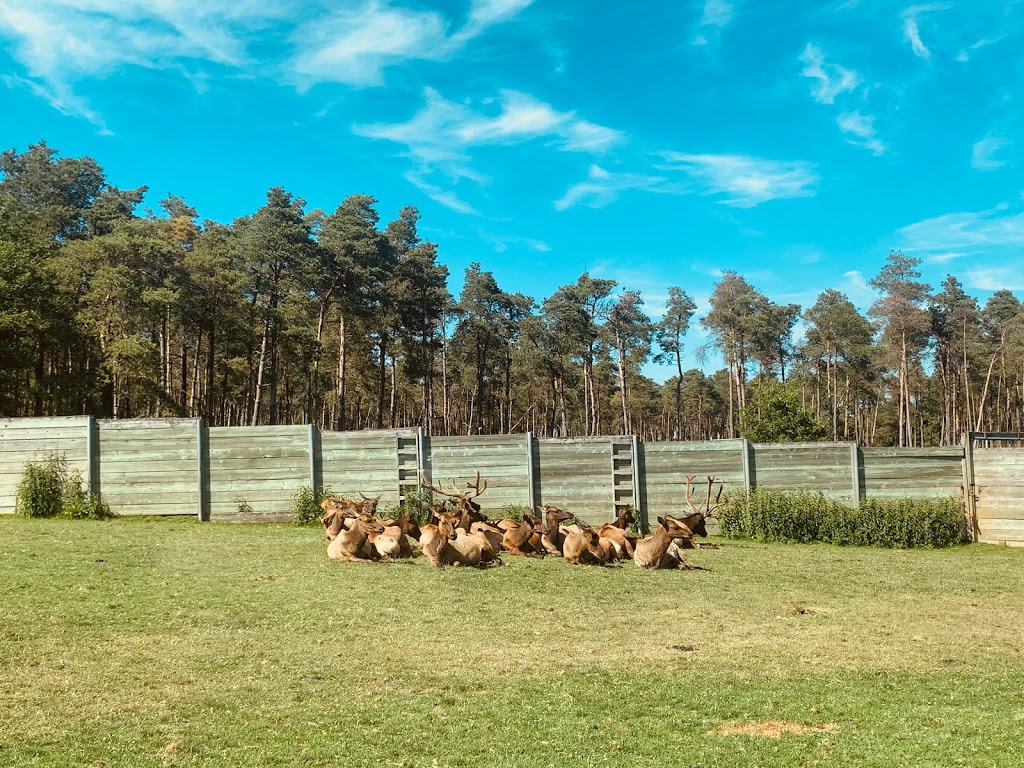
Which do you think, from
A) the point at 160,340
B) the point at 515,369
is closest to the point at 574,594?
the point at 160,340

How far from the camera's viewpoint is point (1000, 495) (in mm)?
14281

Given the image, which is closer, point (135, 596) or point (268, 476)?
point (135, 596)

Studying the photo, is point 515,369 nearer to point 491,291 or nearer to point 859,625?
point 491,291

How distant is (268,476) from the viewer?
15.2 meters

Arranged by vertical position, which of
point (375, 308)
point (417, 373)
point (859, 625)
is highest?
point (375, 308)

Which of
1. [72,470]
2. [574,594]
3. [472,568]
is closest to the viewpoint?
[574,594]

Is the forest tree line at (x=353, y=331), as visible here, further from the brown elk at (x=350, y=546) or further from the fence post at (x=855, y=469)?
the brown elk at (x=350, y=546)

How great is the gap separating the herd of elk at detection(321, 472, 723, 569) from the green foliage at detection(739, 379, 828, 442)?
14.0 m

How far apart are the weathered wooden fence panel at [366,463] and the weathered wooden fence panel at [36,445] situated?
4497mm

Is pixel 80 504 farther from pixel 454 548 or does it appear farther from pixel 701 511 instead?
pixel 701 511

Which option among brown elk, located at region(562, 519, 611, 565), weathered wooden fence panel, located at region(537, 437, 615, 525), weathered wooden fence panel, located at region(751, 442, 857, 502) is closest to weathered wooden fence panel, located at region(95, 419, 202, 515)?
weathered wooden fence panel, located at region(537, 437, 615, 525)

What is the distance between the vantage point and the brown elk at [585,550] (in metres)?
11.5

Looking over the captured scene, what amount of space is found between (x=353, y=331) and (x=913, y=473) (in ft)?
137

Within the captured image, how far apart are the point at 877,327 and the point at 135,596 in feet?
176
